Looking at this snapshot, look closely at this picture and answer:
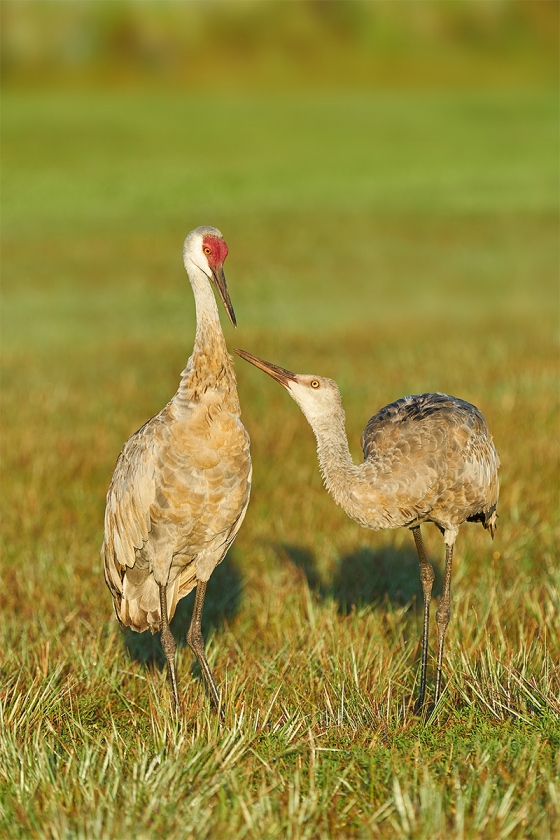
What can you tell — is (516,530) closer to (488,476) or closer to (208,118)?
(488,476)

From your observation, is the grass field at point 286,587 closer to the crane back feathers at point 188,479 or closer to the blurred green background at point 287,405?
the blurred green background at point 287,405

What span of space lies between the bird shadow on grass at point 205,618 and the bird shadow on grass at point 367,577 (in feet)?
1.54

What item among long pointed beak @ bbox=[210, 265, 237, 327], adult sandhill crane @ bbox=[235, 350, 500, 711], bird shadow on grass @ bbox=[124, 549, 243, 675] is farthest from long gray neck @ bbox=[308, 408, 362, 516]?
bird shadow on grass @ bbox=[124, 549, 243, 675]

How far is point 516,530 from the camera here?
22.3 feet

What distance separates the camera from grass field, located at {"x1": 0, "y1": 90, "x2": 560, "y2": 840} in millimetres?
3617

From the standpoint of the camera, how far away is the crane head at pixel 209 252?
4.63 meters

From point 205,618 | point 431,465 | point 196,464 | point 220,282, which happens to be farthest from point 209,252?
point 205,618

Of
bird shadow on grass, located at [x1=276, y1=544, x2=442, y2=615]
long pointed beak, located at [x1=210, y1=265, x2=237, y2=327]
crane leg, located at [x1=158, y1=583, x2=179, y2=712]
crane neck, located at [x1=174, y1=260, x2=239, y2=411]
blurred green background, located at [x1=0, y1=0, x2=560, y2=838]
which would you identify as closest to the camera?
blurred green background, located at [x1=0, y1=0, x2=560, y2=838]

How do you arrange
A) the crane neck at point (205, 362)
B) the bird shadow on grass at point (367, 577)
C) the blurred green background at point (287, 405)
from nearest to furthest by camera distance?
the blurred green background at point (287, 405), the crane neck at point (205, 362), the bird shadow on grass at point (367, 577)

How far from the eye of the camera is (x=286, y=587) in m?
6.13

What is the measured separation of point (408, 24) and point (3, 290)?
53.9 meters

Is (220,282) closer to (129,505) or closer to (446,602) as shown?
(129,505)

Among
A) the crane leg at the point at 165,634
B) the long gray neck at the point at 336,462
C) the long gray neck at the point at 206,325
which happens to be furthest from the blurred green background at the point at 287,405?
the long gray neck at the point at 206,325

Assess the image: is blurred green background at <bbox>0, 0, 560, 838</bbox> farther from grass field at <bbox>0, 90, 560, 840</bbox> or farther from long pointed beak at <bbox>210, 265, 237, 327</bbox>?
long pointed beak at <bbox>210, 265, 237, 327</bbox>
